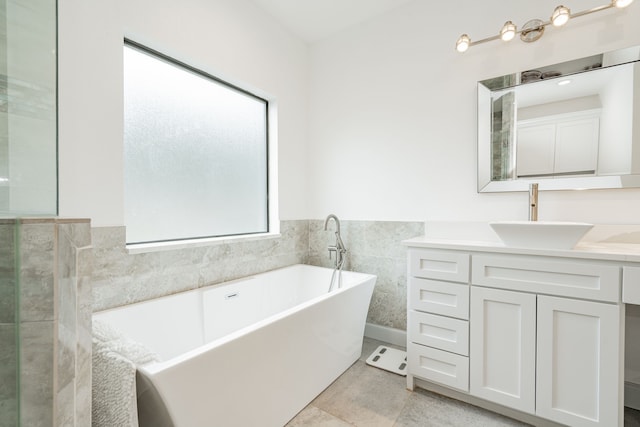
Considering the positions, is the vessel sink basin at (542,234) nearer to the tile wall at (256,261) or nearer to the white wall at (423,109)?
the white wall at (423,109)

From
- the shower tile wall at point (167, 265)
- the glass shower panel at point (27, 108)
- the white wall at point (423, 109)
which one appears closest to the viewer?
the glass shower panel at point (27, 108)

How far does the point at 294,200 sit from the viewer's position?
270 cm

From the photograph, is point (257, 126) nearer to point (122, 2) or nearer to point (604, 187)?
point (122, 2)

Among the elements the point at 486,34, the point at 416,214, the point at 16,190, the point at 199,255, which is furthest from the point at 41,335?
the point at 486,34

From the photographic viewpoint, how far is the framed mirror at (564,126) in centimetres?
156

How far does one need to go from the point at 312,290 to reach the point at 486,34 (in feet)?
7.87

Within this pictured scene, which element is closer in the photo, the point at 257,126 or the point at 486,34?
the point at 486,34

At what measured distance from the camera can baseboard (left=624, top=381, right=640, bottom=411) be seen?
155 centimetres

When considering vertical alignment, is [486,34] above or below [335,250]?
above

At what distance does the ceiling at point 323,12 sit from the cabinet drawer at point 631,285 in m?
2.32

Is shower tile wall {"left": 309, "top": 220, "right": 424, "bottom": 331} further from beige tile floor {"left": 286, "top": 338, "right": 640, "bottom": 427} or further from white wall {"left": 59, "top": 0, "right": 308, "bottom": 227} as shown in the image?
white wall {"left": 59, "top": 0, "right": 308, "bottom": 227}

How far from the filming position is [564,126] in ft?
5.63

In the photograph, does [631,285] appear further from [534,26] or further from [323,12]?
[323,12]

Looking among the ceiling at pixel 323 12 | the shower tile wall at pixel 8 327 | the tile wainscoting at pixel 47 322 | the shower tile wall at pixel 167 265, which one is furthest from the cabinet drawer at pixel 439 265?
the ceiling at pixel 323 12
